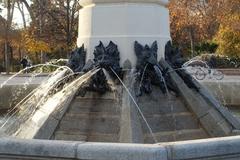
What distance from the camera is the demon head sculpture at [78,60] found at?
660 centimetres

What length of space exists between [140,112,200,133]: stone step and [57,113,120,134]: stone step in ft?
1.16

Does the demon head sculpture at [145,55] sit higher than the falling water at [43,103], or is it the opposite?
the demon head sculpture at [145,55]

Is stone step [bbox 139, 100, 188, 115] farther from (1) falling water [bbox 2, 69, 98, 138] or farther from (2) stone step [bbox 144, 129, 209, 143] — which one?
(1) falling water [bbox 2, 69, 98, 138]

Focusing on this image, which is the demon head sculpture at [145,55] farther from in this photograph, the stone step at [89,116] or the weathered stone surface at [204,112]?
the stone step at [89,116]

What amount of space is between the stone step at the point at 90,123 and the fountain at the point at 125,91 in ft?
0.04

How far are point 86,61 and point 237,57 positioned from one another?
85.6ft

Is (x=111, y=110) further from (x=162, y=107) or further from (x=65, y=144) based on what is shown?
(x=65, y=144)

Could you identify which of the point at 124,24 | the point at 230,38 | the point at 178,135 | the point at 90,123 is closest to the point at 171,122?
the point at 178,135

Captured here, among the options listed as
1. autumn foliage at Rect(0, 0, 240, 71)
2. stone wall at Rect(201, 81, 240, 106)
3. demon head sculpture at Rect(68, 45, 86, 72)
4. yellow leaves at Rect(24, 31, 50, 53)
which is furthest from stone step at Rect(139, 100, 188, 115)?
yellow leaves at Rect(24, 31, 50, 53)

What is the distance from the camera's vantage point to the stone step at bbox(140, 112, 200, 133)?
6.21 metres

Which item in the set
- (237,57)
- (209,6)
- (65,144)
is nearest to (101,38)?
(65,144)

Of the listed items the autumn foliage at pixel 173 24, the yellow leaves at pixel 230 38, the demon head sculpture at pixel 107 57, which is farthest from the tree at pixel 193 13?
the demon head sculpture at pixel 107 57

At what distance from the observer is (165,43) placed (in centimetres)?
680

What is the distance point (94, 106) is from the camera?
6340mm
